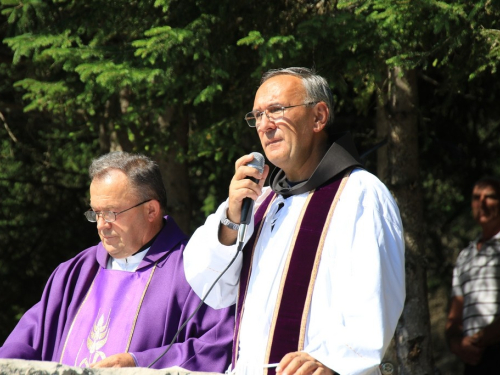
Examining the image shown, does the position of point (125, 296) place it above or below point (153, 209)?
below

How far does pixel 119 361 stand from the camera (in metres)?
3.81

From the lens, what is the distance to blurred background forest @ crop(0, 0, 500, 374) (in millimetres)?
5320

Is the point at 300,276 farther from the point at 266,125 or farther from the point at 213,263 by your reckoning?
the point at 266,125

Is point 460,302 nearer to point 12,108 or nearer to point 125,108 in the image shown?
point 125,108

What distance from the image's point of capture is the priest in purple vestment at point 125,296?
4055 millimetres

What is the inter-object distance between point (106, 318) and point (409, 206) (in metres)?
2.87

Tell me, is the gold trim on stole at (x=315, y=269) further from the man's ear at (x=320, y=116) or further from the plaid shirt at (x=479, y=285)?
the plaid shirt at (x=479, y=285)

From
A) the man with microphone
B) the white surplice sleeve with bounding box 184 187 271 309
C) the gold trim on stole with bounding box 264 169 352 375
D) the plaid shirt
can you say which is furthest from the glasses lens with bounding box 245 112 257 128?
the plaid shirt

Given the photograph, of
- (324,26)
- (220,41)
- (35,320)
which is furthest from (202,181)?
(35,320)

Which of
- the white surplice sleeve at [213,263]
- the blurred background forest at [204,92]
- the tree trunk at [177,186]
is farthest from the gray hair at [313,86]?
the tree trunk at [177,186]

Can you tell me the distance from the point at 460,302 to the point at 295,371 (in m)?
3.32

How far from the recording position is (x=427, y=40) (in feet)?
18.1

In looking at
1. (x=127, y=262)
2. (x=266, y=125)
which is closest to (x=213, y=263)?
(x=266, y=125)

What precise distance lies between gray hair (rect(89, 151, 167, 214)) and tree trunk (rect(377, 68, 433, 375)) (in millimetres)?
2427
